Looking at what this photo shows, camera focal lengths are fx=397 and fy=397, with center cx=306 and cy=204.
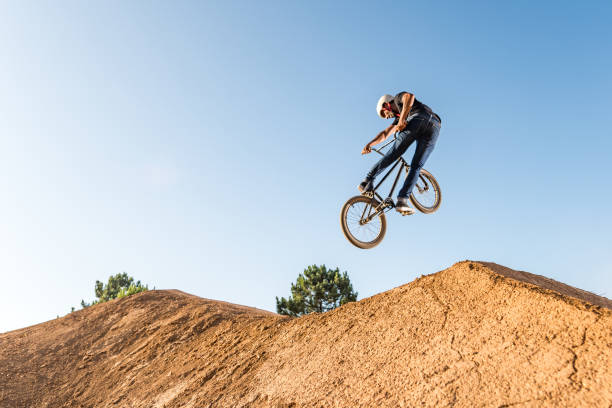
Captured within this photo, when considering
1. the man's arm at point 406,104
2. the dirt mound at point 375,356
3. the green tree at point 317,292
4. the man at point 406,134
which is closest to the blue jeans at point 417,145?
the man at point 406,134

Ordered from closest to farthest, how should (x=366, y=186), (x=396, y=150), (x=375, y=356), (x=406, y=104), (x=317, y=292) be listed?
(x=375, y=356)
(x=406, y=104)
(x=396, y=150)
(x=366, y=186)
(x=317, y=292)

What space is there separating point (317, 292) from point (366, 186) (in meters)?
23.0

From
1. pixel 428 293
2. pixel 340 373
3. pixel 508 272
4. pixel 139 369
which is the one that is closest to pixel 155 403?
pixel 139 369

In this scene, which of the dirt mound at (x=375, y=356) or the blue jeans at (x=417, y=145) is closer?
the dirt mound at (x=375, y=356)

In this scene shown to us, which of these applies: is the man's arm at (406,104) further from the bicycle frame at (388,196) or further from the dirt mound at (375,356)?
the dirt mound at (375,356)

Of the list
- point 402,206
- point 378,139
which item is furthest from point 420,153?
point 402,206

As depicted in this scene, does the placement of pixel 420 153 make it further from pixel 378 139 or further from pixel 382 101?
pixel 382 101

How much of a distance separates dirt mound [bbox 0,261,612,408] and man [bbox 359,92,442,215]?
248 centimetres

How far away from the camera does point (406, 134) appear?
9234mm

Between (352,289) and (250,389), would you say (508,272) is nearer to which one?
(250,389)

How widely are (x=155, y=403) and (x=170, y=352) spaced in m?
2.41

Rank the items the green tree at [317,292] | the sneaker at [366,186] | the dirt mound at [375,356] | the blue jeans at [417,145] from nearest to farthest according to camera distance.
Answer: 1. the dirt mound at [375,356]
2. the blue jeans at [417,145]
3. the sneaker at [366,186]
4. the green tree at [317,292]

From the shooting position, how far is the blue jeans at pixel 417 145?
9133 millimetres

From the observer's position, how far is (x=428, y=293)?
24.9ft
